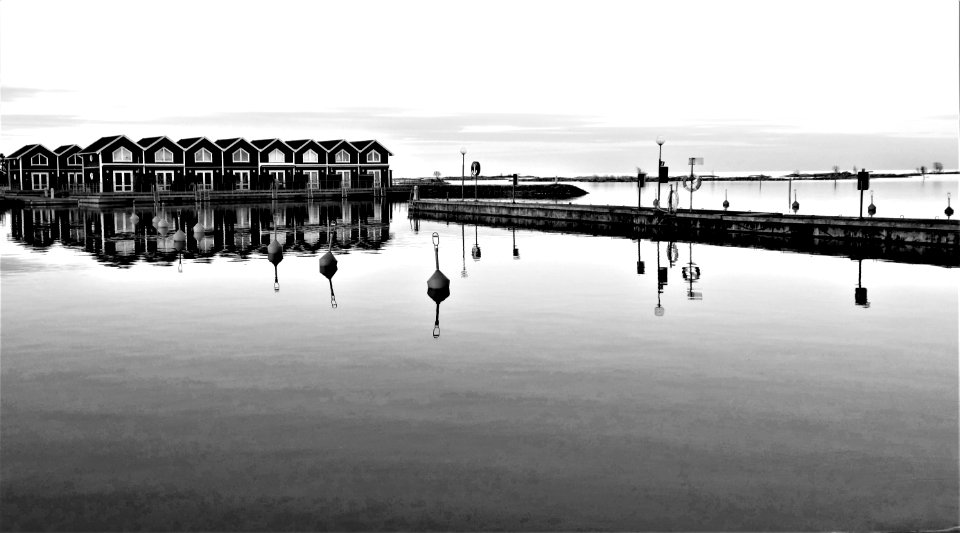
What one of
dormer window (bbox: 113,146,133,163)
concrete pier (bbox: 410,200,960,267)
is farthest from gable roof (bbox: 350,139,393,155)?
concrete pier (bbox: 410,200,960,267)

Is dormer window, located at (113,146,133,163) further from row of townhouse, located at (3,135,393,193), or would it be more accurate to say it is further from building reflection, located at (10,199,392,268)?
building reflection, located at (10,199,392,268)

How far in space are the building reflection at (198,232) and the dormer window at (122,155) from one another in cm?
2002

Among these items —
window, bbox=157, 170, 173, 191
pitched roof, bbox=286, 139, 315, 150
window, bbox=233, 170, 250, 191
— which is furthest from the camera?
pitched roof, bbox=286, 139, 315, 150

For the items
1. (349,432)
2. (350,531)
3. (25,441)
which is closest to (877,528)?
(350,531)

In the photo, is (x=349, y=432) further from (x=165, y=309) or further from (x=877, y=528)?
(x=165, y=309)

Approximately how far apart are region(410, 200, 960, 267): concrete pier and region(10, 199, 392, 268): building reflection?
39.1 ft

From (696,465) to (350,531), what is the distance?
13.0 feet

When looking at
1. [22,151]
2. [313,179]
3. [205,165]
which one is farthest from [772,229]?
[22,151]

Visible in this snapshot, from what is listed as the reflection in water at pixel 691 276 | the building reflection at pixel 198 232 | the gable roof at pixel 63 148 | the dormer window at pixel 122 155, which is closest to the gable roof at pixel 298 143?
the dormer window at pixel 122 155

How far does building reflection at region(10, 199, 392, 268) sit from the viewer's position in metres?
37.7

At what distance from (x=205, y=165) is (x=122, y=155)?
11364mm

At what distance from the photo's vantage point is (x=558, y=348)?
54.6ft

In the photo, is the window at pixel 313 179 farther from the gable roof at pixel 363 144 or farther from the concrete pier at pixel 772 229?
the concrete pier at pixel 772 229

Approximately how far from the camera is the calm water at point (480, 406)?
Result: 904 centimetres
